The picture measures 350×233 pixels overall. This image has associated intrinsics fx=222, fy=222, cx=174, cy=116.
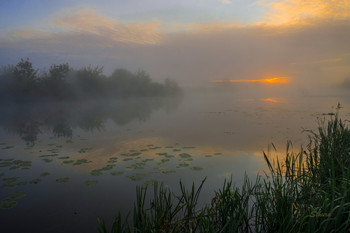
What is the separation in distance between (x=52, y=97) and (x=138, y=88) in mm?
17321

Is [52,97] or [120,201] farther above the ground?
[52,97]

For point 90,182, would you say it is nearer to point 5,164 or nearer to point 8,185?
point 8,185

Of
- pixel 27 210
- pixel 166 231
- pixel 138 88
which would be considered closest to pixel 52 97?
pixel 138 88

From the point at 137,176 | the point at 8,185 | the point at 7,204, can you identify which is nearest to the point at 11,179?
the point at 8,185

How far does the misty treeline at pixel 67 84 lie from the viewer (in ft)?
86.5

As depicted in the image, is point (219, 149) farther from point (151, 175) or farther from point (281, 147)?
point (151, 175)

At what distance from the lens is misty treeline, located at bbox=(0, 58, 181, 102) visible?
86.5 ft

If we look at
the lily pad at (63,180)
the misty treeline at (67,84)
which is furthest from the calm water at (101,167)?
the misty treeline at (67,84)

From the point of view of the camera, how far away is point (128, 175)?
5203mm

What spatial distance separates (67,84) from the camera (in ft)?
98.6

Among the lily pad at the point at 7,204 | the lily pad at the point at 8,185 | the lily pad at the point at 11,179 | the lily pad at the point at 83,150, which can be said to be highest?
the lily pad at the point at 83,150

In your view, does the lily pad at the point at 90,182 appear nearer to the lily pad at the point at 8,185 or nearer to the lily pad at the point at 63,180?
the lily pad at the point at 63,180

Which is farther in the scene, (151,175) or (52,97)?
(52,97)

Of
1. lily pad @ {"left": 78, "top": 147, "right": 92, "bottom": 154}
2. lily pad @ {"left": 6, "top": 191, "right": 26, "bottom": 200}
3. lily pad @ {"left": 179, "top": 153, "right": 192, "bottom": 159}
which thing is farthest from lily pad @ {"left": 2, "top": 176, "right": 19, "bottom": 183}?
lily pad @ {"left": 179, "top": 153, "right": 192, "bottom": 159}
